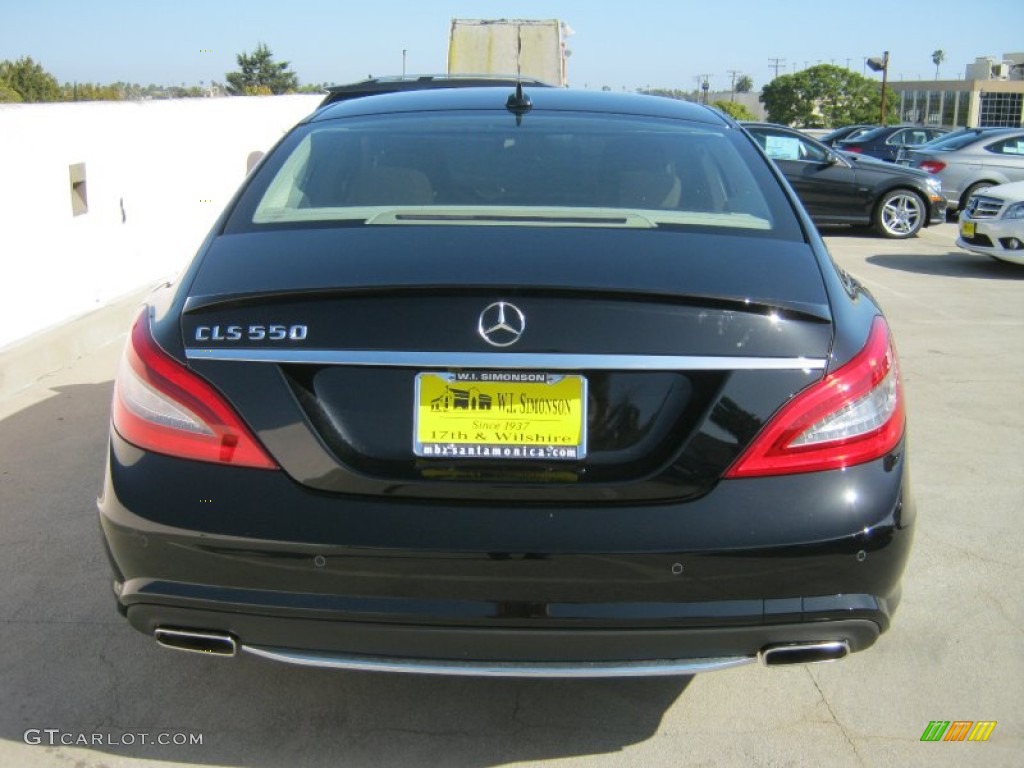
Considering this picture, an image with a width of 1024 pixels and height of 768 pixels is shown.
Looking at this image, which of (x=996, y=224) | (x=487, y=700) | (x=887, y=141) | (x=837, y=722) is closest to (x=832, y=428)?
(x=837, y=722)

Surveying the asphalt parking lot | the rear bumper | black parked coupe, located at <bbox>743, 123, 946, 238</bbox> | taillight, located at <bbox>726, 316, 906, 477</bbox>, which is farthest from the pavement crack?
black parked coupe, located at <bbox>743, 123, 946, 238</bbox>

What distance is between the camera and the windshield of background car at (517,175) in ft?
9.61

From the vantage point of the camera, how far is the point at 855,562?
2416mm

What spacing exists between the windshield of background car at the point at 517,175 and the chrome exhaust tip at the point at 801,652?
1035mm

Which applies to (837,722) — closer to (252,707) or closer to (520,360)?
(520,360)

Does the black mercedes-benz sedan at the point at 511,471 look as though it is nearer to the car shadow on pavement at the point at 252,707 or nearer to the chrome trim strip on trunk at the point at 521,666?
the chrome trim strip on trunk at the point at 521,666

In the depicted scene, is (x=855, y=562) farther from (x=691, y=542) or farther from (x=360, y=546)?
(x=360, y=546)

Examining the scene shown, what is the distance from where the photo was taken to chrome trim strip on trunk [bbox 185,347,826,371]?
232 cm

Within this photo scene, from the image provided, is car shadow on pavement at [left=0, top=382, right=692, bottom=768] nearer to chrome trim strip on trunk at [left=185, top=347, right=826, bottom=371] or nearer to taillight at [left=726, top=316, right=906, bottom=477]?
taillight at [left=726, top=316, right=906, bottom=477]

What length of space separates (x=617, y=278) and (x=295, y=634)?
1.07 m

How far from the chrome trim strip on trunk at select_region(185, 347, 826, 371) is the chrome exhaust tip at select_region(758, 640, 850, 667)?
2.07ft

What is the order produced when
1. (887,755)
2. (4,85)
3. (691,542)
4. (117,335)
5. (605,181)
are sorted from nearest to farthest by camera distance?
(691,542)
(887,755)
(605,181)
(117,335)
(4,85)

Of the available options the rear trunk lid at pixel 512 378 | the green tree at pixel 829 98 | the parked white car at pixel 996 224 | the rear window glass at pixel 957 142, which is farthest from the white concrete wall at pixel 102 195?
the green tree at pixel 829 98

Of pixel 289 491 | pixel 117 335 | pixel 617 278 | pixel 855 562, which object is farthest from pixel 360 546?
pixel 117 335
